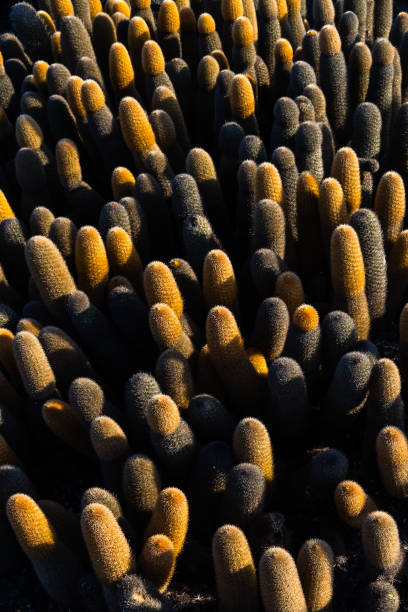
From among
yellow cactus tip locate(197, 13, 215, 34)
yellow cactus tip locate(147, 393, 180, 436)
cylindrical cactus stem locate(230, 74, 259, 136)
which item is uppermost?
yellow cactus tip locate(197, 13, 215, 34)

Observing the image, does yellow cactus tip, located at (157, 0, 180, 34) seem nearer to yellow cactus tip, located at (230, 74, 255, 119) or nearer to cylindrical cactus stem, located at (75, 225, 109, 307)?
yellow cactus tip, located at (230, 74, 255, 119)

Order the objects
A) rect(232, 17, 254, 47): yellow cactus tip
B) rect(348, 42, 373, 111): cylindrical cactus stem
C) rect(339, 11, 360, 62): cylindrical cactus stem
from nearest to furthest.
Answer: rect(348, 42, 373, 111): cylindrical cactus stem, rect(232, 17, 254, 47): yellow cactus tip, rect(339, 11, 360, 62): cylindrical cactus stem

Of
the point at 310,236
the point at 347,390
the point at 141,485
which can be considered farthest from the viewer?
the point at 310,236

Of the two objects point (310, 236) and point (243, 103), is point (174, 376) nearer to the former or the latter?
point (310, 236)

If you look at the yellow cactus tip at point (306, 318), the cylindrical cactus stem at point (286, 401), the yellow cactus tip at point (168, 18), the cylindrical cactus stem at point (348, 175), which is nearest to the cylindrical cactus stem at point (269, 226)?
the cylindrical cactus stem at point (348, 175)

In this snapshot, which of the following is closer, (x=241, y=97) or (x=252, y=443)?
(x=252, y=443)

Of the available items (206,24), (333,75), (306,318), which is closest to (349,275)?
(306,318)

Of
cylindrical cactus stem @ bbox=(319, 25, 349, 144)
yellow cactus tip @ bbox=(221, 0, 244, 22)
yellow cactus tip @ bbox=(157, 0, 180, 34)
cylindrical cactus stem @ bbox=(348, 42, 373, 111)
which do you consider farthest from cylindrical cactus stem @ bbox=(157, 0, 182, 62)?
cylindrical cactus stem @ bbox=(348, 42, 373, 111)

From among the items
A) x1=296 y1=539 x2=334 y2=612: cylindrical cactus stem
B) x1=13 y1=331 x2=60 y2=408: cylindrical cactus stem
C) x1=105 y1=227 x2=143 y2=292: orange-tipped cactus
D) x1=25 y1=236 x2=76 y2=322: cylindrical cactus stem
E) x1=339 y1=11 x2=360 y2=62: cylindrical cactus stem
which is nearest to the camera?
x1=296 y1=539 x2=334 y2=612: cylindrical cactus stem
